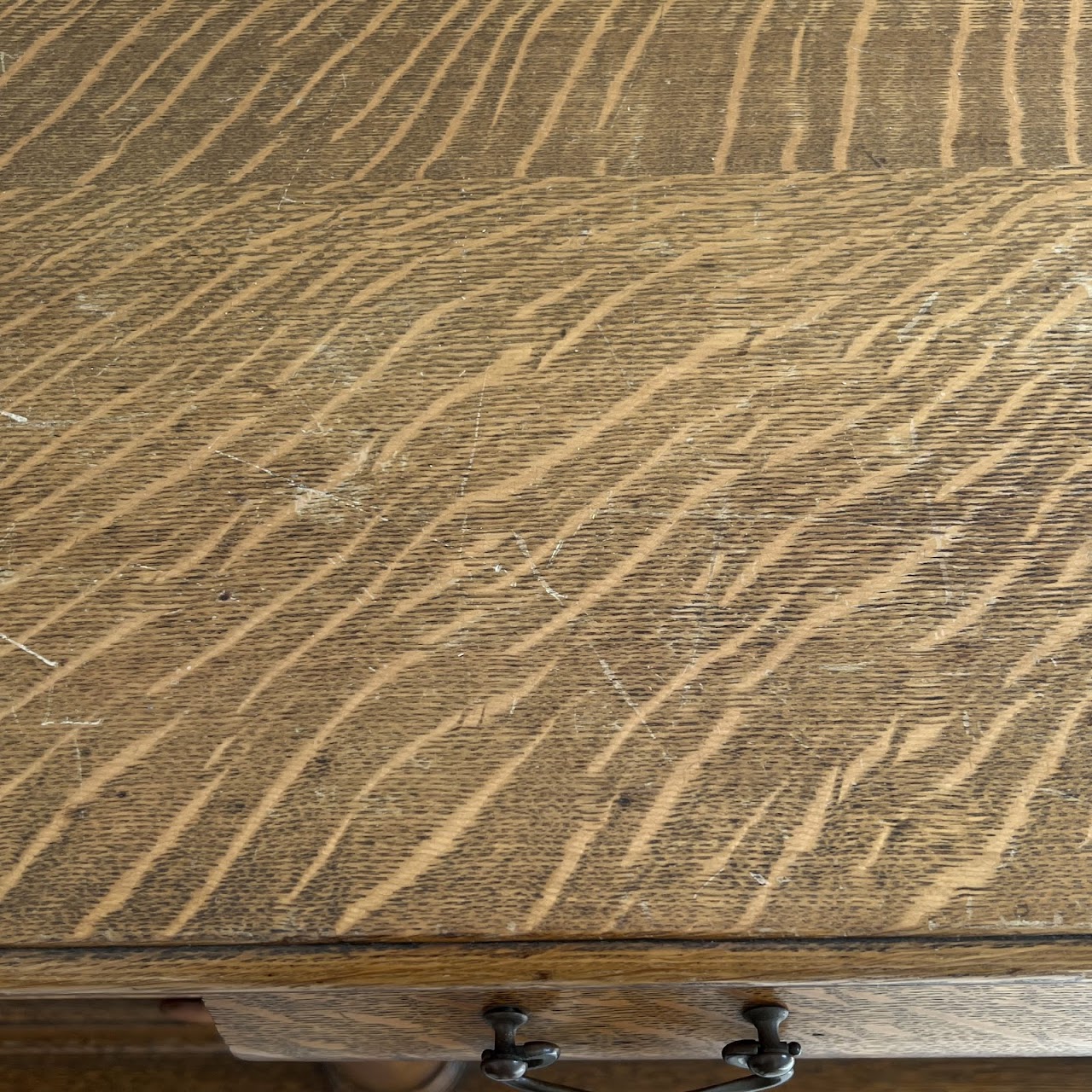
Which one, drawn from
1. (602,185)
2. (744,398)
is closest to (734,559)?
(744,398)

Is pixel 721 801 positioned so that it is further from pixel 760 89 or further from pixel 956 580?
pixel 760 89

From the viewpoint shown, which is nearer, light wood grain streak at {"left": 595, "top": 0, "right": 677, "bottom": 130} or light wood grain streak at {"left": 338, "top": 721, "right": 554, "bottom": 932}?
light wood grain streak at {"left": 338, "top": 721, "right": 554, "bottom": 932}

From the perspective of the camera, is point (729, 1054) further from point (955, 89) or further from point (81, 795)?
point (955, 89)

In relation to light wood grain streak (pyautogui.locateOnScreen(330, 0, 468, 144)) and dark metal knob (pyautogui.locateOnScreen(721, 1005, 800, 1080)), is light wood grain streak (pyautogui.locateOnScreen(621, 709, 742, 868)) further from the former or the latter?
light wood grain streak (pyautogui.locateOnScreen(330, 0, 468, 144))

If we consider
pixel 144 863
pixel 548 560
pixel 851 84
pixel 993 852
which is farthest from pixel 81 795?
pixel 851 84

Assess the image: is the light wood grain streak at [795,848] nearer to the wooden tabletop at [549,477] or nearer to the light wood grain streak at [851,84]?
the wooden tabletop at [549,477]

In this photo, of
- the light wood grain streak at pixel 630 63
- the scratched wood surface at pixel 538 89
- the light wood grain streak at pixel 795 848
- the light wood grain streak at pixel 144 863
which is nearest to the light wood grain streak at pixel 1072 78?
the scratched wood surface at pixel 538 89

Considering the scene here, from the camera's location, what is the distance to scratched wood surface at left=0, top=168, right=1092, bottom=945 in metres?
0.36

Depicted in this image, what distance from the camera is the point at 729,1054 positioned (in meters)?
0.41

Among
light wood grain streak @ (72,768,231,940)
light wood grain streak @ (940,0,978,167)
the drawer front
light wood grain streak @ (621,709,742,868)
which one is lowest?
the drawer front

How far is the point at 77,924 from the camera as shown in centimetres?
36

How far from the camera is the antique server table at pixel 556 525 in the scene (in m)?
0.36

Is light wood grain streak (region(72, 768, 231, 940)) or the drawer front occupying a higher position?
light wood grain streak (region(72, 768, 231, 940))

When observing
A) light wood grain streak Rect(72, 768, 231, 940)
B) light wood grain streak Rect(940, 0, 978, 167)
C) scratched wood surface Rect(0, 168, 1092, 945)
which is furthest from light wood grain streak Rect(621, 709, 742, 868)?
light wood grain streak Rect(940, 0, 978, 167)
